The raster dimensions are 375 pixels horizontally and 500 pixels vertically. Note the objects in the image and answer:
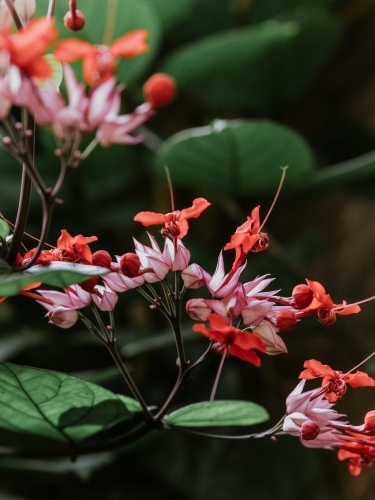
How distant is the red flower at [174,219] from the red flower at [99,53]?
0.10 metres

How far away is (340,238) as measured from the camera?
1.28m

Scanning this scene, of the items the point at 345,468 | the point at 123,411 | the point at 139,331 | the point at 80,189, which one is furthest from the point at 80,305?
the point at 345,468

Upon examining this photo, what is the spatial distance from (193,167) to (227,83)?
0.37m

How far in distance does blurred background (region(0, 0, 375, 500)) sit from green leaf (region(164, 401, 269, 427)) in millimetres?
273

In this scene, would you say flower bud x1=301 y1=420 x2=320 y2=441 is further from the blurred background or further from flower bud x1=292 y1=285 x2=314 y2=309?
the blurred background

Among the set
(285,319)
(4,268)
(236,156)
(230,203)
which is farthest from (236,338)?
(230,203)

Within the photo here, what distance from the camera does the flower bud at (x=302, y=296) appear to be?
403 millimetres

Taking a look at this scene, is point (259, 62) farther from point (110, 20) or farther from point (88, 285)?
point (88, 285)

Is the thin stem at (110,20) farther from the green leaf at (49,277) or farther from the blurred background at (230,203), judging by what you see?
the green leaf at (49,277)

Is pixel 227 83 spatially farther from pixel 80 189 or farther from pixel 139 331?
pixel 139 331

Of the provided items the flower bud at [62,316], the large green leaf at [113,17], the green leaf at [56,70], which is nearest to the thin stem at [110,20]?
the large green leaf at [113,17]

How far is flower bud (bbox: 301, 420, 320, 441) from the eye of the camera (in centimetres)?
40

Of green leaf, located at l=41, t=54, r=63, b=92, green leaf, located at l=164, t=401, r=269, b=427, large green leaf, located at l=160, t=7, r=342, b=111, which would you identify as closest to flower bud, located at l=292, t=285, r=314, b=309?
green leaf, located at l=164, t=401, r=269, b=427

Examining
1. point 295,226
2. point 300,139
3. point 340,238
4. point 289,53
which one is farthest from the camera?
point 295,226
